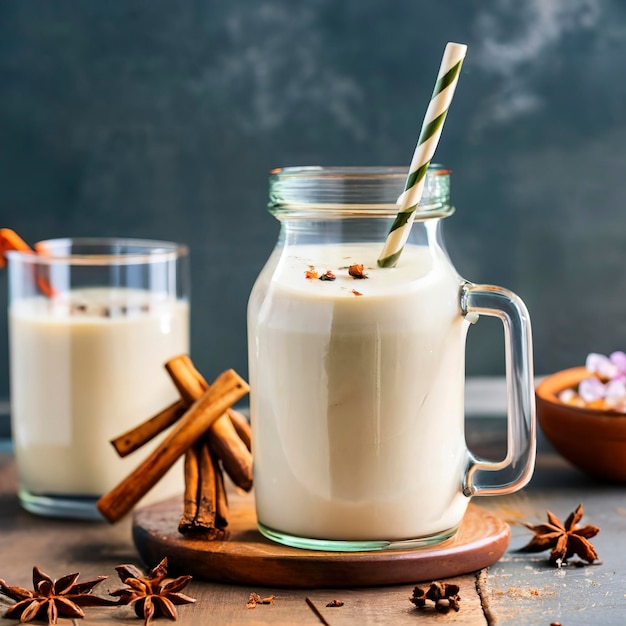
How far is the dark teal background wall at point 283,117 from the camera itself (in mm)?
1656

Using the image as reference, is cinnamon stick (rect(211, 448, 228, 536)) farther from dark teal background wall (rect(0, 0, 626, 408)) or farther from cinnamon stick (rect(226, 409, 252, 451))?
dark teal background wall (rect(0, 0, 626, 408))

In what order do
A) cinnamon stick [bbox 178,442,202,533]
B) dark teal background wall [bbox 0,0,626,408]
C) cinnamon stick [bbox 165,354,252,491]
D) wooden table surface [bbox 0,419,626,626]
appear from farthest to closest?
dark teal background wall [bbox 0,0,626,408], cinnamon stick [bbox 165,354,252,491], cinnamon stick [bbox 178,442,202,533], wooden table surface [bbox 0,419,626,626]

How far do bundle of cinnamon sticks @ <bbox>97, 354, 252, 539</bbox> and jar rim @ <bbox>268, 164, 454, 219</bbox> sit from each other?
269 mm

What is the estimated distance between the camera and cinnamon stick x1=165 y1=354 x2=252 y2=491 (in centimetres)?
114

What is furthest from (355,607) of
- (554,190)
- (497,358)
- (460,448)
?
(554,190)

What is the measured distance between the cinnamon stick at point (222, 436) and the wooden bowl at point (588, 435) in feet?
1.40

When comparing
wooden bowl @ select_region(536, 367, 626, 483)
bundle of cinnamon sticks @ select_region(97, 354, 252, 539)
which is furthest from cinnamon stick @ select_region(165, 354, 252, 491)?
wooden bowl @ select_region(536, 367, 626, 483)

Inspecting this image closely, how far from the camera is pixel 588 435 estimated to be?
1.31 metres

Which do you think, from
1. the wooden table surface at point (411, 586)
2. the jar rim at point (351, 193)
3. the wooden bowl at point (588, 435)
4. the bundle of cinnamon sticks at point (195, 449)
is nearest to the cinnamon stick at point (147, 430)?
the bundle of cinnamon sticks at point (195, 449)

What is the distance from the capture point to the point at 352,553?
0.97 meters

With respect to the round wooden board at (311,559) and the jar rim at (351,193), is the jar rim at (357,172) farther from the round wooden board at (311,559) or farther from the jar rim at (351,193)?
the round wooden board at (311,559)

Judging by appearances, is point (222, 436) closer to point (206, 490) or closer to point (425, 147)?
point (206, 490)

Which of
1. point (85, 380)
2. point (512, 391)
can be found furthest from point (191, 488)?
point (512, 391)

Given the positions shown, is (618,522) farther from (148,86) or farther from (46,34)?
(46,34)
